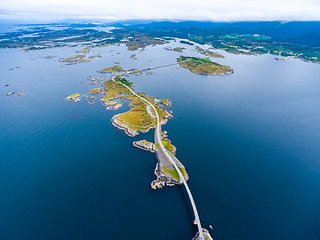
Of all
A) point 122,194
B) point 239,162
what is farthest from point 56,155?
point 239,162

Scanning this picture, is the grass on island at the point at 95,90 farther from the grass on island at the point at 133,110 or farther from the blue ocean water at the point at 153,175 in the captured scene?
the blue ocean water at the point at 153,175

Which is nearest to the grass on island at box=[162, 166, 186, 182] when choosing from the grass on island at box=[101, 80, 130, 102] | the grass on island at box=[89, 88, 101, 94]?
the grass on island at box=[101, 80, 130, 102]

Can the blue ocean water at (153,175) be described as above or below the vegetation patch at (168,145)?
below

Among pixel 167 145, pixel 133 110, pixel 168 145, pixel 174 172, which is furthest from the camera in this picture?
pixel 133 110

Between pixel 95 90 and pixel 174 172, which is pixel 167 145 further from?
pixel 95 90

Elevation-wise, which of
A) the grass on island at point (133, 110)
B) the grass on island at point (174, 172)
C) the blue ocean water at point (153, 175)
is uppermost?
the grass on island at point (133, 110)

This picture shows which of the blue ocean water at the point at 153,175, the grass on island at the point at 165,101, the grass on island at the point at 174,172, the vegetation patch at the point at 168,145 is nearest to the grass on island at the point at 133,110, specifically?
the grass on island at the point at 165,101

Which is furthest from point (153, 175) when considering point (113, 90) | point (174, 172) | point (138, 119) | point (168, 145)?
point (113, 90)

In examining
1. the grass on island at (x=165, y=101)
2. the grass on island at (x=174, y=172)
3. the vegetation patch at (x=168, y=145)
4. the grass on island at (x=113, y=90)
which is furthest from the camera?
the grass on island at (x=113, y=90)

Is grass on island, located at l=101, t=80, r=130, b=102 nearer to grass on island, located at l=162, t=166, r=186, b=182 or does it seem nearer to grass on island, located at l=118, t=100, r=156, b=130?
grass on island, located at l=118, t=100, r=156, b=130

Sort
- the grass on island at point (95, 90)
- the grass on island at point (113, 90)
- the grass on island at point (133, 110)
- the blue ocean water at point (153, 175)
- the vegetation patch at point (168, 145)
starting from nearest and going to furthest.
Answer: the blue ocean water at point (153, 175), the vegetation patch at point (168, 145), the grass on island at point (133, 110), the grass on island at point (113, 90), the grass on island at point (95, 90)
